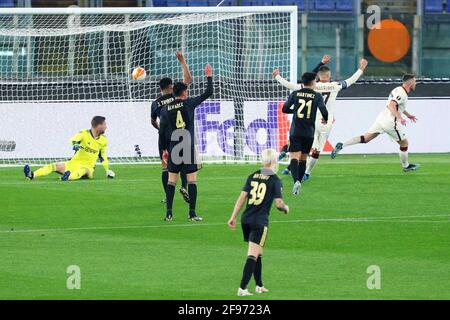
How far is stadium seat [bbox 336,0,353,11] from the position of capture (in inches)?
1470

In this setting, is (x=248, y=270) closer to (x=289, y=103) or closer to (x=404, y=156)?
(x=289, y=103)

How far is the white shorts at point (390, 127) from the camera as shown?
24969 mm

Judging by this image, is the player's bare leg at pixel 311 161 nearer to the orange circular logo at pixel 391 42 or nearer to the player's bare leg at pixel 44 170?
the player's bare leg at pixel 44 170

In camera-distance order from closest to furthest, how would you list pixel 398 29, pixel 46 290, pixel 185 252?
pixel 46 290
pixel 185 252
pixel 398 29

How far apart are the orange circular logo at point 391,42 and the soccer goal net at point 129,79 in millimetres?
5177

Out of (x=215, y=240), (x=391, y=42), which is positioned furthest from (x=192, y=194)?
(x=391, y=42)

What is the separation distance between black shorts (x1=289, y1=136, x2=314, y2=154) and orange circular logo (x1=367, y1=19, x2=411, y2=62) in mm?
14858

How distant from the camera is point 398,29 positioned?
1422 inches

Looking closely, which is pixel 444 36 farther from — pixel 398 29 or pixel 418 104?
pixel 418 104

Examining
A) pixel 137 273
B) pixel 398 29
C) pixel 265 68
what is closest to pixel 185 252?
pixel 137 273

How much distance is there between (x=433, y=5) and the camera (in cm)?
3859

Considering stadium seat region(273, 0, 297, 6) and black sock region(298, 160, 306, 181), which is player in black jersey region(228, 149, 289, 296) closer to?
black sock region(298, 160, 306, 181)

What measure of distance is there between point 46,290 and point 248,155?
54.6 feet

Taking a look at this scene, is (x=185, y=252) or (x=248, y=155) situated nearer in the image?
(x=185, y=252)
